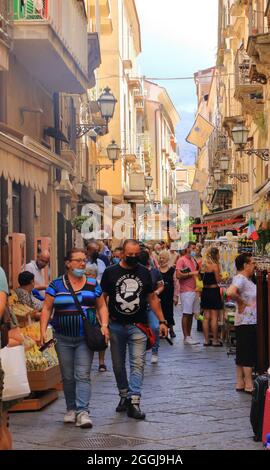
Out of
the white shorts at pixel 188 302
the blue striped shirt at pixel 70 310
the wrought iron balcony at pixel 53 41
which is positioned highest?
the wrought iron balcony at pixel 53 41

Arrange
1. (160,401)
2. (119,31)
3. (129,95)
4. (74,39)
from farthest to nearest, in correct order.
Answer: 1. (129,95)
2. (119,31)
3. (74,39)
4. (160,401)

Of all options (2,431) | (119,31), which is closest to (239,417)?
(2,431)

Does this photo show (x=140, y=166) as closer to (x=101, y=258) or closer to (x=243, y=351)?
(x=101, y=258)

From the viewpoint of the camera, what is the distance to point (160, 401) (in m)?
10.8

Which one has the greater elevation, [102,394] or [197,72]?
[197,72]

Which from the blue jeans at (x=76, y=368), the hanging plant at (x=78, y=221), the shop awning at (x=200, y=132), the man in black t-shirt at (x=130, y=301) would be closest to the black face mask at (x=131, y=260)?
the man in black t-shirt at (x=130, y=301)

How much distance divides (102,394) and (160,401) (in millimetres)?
846

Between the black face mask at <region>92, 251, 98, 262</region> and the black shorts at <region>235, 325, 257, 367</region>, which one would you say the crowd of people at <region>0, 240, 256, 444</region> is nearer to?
the black shorts at <region>235, 325, 257, 367</region>

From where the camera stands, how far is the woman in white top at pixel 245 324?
11117mm

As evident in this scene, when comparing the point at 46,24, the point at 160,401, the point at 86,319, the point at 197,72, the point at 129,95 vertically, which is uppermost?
the point at 197,72

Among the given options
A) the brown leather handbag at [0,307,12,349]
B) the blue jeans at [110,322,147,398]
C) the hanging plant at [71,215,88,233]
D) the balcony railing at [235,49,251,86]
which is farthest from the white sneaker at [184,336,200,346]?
the balcony railing at [235,49,251,86]

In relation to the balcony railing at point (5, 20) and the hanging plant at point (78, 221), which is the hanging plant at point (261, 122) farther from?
the balcony railing at point (5, 20)

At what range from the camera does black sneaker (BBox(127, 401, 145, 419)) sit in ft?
31.7

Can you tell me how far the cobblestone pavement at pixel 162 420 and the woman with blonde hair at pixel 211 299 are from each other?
11.3 ft
